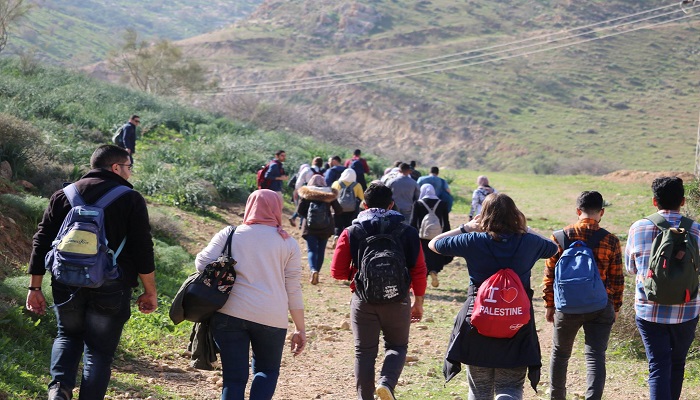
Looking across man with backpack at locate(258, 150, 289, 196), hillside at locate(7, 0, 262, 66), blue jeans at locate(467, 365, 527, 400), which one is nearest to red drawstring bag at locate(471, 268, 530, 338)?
blue jeans at locate(467, 365, 527, 400)

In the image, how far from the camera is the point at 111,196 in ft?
16.3

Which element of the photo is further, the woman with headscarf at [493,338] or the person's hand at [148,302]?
the person's hand at [148,302]

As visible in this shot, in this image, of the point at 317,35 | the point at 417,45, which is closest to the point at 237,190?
the point at 417,45

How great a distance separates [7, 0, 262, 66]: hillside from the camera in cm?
9800

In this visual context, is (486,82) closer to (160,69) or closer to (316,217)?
(160,69)

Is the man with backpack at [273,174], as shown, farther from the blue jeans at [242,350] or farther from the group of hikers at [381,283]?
the blue jeans at [242,350]

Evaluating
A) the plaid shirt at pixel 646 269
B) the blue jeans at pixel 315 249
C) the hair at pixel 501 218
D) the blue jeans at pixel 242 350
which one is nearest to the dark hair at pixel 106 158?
the blue jeans at pixel 242 350

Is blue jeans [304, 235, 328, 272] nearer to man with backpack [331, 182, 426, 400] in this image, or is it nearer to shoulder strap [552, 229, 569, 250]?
man with backpack [331, 182, 426, 400]

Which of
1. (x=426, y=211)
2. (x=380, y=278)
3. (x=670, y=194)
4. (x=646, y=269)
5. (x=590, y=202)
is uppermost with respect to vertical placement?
(x=670, y=194)

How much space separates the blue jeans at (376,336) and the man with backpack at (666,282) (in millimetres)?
1555

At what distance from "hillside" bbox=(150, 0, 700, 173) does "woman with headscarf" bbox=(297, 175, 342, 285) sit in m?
29.6

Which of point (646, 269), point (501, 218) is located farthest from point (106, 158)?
point (646, 269)

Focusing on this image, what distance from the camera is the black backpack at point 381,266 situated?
5.66 meters

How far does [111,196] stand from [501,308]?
2.29m
